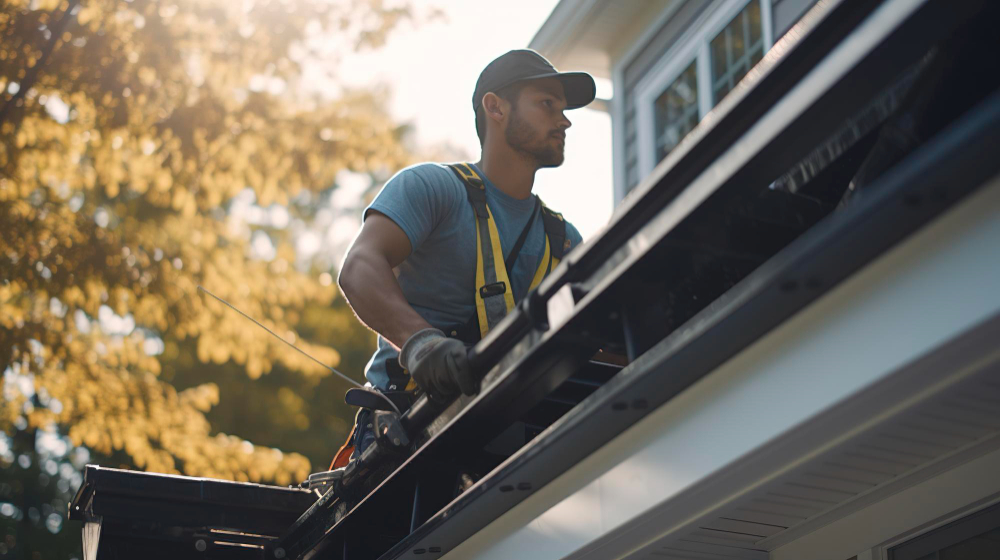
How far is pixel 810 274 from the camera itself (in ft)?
4.42

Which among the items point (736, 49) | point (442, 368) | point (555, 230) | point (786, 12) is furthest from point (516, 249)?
point (736, 49)

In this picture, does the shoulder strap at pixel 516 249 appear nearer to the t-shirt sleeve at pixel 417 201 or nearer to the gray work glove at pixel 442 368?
the t-shirt sleeve at pixel 417 201

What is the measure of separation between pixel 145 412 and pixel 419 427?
6.15 meters

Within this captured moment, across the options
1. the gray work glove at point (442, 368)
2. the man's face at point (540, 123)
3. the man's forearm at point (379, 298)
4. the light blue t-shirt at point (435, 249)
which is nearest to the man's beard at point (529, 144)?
the man's face at point (540, 123)

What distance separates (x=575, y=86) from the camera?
3.55 m

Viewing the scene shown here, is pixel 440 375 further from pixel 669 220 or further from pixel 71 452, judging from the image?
pixel 71 452

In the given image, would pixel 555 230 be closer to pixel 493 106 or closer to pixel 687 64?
pixel 493 106

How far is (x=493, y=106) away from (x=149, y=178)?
441cm

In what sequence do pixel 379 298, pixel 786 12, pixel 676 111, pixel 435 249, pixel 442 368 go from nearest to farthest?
pixel 442 368, pixel 379 298, pixel 435 249, pixel 786 12, pixel 676 111

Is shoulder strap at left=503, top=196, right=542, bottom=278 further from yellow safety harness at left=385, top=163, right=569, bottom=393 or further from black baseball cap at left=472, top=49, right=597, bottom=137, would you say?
black baseball cap at left=472, top=49, right=597, bottom=137

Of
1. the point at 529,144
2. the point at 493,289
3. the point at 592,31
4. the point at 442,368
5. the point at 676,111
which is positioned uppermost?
the point at 592,31

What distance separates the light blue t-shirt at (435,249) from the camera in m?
3.02

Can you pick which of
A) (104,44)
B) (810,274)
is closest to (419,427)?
(810,274)

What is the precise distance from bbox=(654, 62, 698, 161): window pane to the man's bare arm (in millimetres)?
4358
